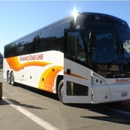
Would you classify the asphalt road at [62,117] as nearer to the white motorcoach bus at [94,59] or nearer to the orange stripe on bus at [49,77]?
the white motorcoach bus at [94,59]

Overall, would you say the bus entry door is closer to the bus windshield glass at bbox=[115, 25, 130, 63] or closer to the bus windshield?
the bus windshield

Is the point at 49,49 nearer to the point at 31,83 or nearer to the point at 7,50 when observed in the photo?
the point at 31,83

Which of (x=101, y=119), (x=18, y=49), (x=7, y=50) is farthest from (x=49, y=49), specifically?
(x=7, y=50)

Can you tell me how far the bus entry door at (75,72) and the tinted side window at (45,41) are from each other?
7.69 ft

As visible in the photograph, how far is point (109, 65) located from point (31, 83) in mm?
6189

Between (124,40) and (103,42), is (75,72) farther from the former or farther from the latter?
(124,40)

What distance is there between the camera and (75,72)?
7199mm

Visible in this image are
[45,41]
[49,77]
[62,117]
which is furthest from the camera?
[45,41]

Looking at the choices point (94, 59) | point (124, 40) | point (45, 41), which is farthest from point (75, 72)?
point (45, 41)

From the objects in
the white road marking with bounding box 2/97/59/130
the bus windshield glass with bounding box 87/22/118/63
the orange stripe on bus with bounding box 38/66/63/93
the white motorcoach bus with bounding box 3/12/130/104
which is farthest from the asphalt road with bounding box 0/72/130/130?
the bus windshield glass with bounding box 87/22/118/63

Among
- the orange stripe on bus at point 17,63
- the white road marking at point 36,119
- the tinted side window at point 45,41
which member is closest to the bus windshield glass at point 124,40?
the tinted side window at point 45,41

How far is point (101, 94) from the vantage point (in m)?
6.73

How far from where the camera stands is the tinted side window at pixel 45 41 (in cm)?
965

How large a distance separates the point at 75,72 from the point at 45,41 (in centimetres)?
348
